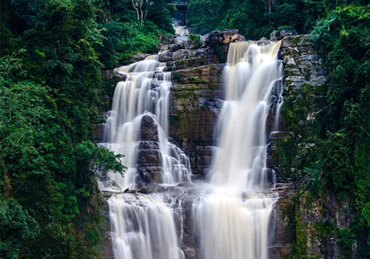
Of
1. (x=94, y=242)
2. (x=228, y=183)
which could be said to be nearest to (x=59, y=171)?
(x=94, y=242)

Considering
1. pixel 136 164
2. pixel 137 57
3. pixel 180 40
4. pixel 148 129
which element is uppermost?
pixel 180 40

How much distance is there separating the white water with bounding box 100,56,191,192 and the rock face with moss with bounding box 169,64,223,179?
1.72ft

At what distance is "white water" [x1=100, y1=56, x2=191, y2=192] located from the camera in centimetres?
2677

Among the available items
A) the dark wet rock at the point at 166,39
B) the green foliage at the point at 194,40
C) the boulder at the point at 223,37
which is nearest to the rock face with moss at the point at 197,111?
the boulder at the point at 223,37

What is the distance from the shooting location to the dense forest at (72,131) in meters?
16.2

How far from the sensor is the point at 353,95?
23.2 meters

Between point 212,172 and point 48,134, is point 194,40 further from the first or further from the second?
point 48,134

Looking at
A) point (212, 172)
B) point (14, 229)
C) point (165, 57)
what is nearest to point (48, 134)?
point (14, 229)

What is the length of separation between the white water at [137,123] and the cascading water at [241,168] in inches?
93.4

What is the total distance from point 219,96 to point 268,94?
10.3ft

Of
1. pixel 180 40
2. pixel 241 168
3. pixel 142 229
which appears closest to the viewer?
pixel 142 229

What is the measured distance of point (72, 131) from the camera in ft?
69.9

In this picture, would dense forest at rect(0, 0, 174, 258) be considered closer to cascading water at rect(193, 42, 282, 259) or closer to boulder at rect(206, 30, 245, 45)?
cascading water at rect(193, 42, 282, 259)

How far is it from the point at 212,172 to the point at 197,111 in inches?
156
